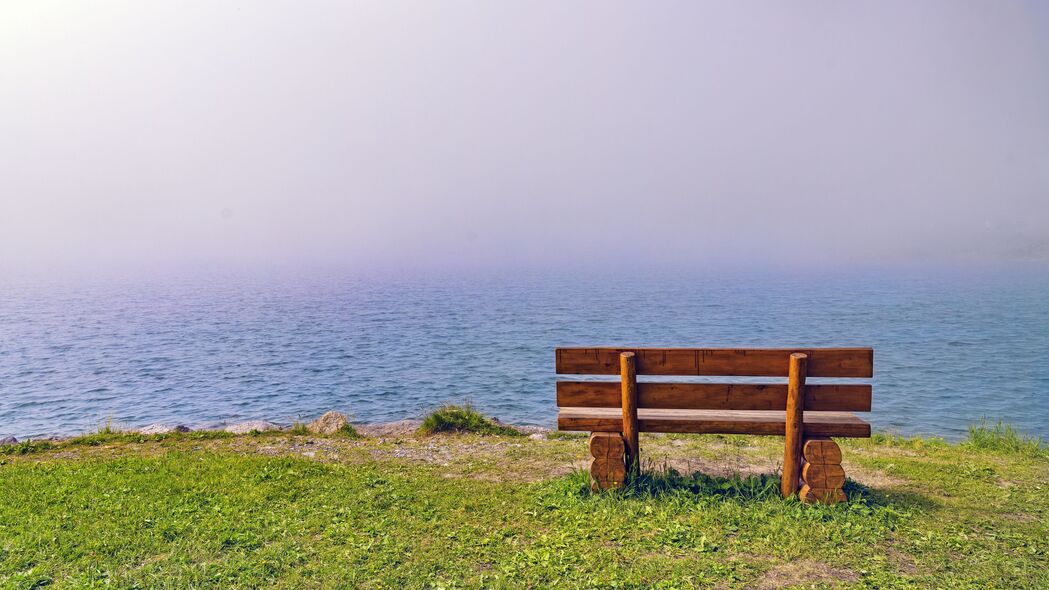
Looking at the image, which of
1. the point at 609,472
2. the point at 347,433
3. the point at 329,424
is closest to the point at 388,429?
the point at 329,424

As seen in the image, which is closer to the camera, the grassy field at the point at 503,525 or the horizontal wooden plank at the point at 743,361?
the grassy field at the point at 503,525

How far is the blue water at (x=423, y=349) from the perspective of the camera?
2619 cm

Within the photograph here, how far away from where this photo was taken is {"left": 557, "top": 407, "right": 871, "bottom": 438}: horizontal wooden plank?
750 centimetres

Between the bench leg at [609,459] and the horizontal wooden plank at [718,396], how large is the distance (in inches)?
17.1

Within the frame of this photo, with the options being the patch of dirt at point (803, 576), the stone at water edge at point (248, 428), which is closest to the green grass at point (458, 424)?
the stone at water edge at point (248, 428)

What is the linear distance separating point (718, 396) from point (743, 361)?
1.95 feet

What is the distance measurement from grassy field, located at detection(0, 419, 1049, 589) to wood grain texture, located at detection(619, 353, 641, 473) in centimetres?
38

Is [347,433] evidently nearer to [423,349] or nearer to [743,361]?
[743,361]

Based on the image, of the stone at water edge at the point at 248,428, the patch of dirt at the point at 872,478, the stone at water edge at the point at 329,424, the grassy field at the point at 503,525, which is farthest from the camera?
the stone at water edge at the point at 329,424

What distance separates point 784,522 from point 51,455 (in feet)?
38.7

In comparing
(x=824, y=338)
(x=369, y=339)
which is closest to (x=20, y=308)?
(x=369, y=339)

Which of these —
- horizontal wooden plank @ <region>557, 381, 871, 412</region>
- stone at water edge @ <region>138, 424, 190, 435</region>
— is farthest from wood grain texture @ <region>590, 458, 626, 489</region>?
stone at water edge @ <region>138, 424, 190, 435</region>

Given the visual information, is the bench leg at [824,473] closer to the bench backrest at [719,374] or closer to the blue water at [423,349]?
the bench backrest at [719,374]

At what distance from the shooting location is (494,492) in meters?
8.27
